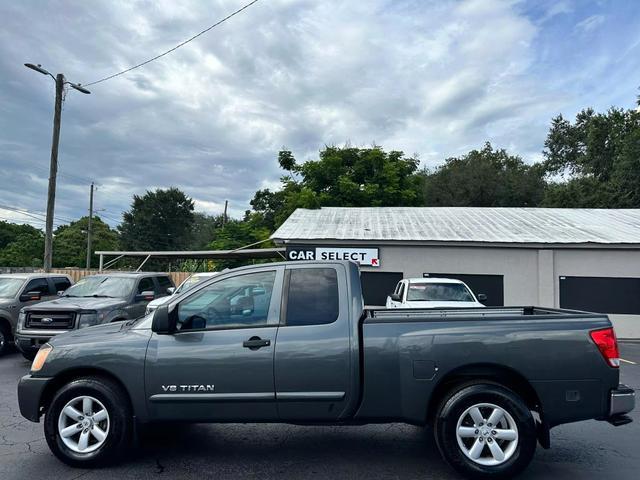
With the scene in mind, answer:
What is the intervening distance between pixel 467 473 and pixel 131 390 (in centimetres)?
296

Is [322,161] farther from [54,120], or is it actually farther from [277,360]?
[277,360]

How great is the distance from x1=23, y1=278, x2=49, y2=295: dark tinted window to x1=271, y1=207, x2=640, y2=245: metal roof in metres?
6.66

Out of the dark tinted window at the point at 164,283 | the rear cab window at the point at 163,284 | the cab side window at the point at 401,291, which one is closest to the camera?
the cab side window at the point at 401,291

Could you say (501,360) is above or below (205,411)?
above

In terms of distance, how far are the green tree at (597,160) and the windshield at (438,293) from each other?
83.5 ft

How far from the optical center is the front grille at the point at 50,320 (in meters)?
8.46

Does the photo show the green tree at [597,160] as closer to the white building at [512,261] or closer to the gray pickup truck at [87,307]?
the white building at [512,261]

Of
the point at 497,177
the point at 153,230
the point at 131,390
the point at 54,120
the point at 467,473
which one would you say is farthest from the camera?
the point at 153,230

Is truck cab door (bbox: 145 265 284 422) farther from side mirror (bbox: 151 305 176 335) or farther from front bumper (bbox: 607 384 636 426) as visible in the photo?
front bumper (bbox: 607 384 636 426)

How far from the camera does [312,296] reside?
4.22 meters

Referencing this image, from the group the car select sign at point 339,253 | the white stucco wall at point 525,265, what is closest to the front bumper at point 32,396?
the car select sign at point 339,253

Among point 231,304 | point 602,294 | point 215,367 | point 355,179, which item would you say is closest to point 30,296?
point 231,304

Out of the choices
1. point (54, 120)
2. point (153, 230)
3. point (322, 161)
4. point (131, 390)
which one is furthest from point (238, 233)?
point (131, 390)

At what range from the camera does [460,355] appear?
389 centimetres
